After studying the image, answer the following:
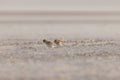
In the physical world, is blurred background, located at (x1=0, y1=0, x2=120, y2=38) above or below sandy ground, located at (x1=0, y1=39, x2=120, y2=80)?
above

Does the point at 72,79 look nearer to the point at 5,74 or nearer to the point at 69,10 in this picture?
the point at 5,74

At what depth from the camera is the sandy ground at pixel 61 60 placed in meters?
11.8

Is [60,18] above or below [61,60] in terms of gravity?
above

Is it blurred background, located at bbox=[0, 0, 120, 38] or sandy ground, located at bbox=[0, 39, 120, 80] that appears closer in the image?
sandy ground, located at bbox=[0, 39, 120, 80]

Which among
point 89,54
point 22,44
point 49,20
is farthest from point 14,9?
point 89,54

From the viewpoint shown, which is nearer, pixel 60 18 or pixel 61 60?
pixel 61 60

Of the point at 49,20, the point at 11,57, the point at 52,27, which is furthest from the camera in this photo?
the point at 49,20

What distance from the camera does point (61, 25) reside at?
26.0m

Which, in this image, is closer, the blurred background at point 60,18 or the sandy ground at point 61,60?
the sandy ground at point 61,60

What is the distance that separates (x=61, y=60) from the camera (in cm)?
1419

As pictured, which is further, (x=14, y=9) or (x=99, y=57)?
(x=14, y=9)

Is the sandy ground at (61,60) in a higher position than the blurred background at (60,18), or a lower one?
lower

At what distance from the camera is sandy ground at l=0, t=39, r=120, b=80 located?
11.8 metres

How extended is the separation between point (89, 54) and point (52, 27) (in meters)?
9.70
